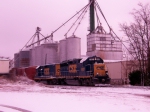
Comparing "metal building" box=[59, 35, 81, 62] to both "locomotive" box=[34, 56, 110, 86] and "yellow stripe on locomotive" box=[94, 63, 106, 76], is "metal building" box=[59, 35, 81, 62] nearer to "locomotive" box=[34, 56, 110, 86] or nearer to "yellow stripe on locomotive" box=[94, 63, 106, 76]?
"locomotive" box=[34, 56, 110, 86]

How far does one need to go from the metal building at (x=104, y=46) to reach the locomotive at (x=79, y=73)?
99.3 feet

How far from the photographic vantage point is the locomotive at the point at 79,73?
93.1ft

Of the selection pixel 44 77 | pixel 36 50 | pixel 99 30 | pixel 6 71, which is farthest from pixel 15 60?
pixel 44 77

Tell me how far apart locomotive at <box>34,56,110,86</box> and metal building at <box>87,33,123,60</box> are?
30256 millimetres

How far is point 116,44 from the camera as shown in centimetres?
7762

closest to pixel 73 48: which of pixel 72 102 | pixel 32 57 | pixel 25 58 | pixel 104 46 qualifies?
pixel 32 57

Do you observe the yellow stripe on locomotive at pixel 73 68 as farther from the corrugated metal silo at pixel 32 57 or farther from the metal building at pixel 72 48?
the corrugated metal silo at pixel 32 57

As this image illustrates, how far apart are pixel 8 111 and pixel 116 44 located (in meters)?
69.4

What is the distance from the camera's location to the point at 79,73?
102ft

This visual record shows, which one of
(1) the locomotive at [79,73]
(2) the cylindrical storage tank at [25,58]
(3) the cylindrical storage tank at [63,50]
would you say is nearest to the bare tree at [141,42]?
(1) the locomotive at [79,73]

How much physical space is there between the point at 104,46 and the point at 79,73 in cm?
4716

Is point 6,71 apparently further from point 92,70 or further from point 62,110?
point 62,110

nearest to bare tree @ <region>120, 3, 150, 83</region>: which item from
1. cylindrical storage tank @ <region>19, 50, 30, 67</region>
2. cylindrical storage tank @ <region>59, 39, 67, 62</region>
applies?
cylindrical storage tank @ <region>59, 39, 67, 62</region>

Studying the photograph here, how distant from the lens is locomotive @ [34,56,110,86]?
28.4 metres
